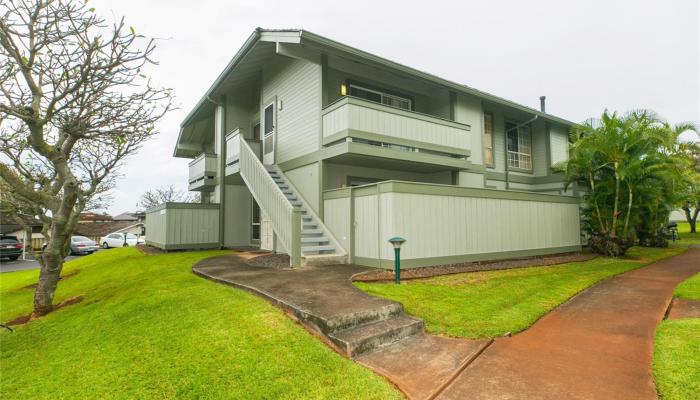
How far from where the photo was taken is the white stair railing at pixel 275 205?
8586mm

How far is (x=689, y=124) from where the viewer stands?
1423 centimetres

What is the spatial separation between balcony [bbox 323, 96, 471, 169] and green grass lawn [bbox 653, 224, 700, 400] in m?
7.23

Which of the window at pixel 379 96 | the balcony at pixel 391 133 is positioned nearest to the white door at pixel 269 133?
the window at pixel 379 96

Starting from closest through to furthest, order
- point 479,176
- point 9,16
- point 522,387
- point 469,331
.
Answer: point 522,387 → point 469,331 → point 9,16 → point 479,176

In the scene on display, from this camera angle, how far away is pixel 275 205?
9914 millimetres

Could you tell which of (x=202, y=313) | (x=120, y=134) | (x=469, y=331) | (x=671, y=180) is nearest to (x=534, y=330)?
(x=469, y=331)

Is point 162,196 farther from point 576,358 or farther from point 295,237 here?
point 576,358

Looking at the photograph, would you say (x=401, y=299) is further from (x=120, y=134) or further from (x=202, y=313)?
(x=120, y=134)

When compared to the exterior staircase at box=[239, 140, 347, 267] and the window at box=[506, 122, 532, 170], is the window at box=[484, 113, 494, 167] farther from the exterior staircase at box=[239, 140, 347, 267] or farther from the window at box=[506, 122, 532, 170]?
the exterior staircase at box=[239, 140, 347, 267]

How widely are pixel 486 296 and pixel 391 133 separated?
5765 millimetres

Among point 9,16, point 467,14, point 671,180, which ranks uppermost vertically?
point 467,14

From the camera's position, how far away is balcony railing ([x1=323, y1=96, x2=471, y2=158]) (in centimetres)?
973

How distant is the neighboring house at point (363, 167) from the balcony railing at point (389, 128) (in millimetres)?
42

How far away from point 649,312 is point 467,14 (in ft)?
43.9
